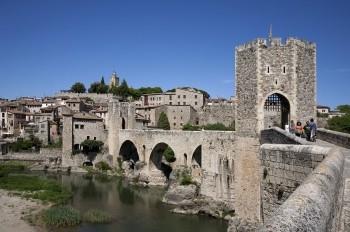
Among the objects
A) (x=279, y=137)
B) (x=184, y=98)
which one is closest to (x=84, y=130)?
(x=184, y=98)

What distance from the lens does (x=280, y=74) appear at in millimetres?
17531

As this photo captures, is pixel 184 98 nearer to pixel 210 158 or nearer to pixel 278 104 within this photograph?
pixel 210 158

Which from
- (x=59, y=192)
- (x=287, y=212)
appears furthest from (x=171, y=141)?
(x=287, y=212)

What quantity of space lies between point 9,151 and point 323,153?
156ft

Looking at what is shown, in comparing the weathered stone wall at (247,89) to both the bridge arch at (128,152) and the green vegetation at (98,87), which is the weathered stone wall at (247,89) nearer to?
the bridge arch at (128,152)

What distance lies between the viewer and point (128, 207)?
27.8 m

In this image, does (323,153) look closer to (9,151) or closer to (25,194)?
(25,194)

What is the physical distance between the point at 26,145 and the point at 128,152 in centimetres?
1246

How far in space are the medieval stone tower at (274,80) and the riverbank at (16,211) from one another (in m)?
12.1

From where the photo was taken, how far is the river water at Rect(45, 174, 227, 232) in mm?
22109

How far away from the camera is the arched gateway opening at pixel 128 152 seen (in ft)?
148

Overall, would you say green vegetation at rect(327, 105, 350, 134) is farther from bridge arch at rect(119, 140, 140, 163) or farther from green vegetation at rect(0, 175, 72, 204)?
green vegetation at rect(0, 175, 72, 204)

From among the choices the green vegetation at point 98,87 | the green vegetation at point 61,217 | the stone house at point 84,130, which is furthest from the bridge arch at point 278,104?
the green vegetation at point 98,87

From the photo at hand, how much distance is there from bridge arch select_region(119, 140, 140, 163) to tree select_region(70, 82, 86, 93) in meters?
43.2
